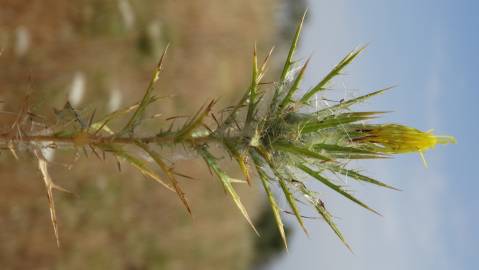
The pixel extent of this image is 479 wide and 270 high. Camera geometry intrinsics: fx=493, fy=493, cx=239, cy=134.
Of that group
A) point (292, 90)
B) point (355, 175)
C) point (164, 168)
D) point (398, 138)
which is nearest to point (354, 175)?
point (355, 175)

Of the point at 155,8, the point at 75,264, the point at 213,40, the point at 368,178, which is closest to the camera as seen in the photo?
the point at 368,178

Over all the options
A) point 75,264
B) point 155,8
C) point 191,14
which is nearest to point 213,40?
point 191,14

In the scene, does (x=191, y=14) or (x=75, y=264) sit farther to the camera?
(x=191, y=14)

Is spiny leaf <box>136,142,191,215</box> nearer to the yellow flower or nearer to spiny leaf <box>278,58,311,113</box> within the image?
spiny leaf <box>278,58,311,113</box>

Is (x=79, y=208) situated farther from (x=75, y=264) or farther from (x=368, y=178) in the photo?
(x=368, y=178)

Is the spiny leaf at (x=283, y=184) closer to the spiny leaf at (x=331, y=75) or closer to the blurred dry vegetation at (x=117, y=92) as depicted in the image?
the spiny leaf at (x=331, y=75)

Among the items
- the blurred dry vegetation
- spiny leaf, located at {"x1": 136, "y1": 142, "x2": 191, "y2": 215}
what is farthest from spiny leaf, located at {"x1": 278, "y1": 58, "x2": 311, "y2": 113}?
the blurred dry vegetation

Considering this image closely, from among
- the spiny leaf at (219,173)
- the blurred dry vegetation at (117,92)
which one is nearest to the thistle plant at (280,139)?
the spiny leaf at (219,173)
